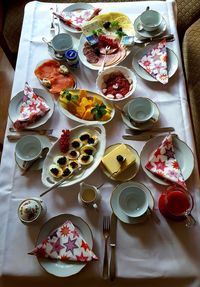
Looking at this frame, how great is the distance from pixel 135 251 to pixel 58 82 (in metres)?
0.77

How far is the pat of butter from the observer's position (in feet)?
3.93

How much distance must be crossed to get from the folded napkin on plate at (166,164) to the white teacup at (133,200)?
9cm

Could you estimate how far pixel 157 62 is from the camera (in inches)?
57.0

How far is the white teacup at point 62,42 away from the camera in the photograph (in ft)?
5.00

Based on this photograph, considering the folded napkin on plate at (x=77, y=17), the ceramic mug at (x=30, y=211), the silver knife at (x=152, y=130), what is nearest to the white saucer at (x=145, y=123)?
the silver knife at (x=152, y=130)

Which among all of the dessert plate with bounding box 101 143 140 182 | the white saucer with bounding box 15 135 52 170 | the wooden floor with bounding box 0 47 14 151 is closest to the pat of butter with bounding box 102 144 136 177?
the dessert plate with bounding box 101 143 140 182

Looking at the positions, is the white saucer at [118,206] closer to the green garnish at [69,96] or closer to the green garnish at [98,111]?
the green garnish at [98,111]

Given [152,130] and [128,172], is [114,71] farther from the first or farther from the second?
[128,172]

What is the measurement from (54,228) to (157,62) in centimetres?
82

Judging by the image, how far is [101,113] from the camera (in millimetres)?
1302

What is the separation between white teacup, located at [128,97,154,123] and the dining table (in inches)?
1.9

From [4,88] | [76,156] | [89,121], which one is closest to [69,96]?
[89,121]

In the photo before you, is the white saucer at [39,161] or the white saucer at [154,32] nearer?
the white saucer at [39,161]

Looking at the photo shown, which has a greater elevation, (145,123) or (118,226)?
(145,123)
